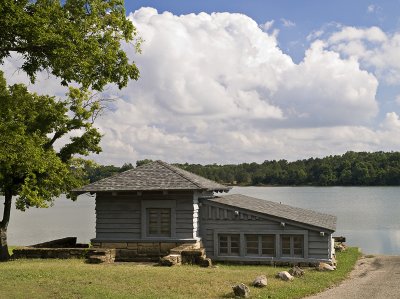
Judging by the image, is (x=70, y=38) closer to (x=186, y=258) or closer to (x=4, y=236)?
(x=186, y=258)

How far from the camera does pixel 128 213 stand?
87.9ft

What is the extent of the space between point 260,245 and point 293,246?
5.38 ft

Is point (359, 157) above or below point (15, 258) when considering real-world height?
above

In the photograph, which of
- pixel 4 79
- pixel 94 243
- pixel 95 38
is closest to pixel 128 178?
pixel 94 243

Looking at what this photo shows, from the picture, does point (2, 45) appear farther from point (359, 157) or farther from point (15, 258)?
point (359, 157)

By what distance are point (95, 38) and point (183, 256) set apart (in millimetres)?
10763

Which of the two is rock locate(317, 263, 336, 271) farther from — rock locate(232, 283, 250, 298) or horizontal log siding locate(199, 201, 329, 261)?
rock locate(232, 283, 250, 298)

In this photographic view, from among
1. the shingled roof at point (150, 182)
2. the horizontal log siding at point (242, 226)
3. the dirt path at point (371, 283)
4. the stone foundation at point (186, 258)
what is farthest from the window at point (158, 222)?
the dirt path at point (371, 283)

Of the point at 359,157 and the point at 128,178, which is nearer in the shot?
the point at 128,178

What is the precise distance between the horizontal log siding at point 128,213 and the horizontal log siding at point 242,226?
2.97 feet

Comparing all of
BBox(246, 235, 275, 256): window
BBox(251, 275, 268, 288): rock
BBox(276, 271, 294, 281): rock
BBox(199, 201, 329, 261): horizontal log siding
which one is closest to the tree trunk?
BBox(199, 201, 329, 261): horizontal log siding

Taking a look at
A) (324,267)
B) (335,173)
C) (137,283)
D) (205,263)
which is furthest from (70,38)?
(335,173)

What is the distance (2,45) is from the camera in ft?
53.9

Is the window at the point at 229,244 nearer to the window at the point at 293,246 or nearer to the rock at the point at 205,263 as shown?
the window at the point at 293,246
